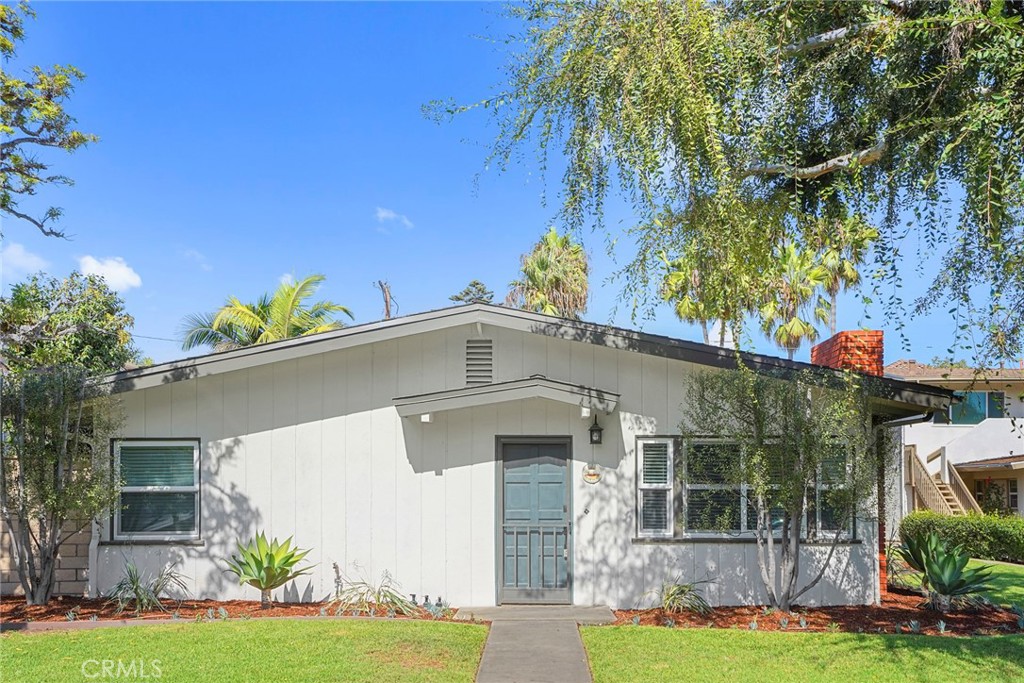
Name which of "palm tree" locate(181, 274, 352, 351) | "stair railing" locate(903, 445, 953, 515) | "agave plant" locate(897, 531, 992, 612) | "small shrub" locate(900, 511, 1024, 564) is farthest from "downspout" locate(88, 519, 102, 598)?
"stair railing" locate(903, 445, 953, 515)

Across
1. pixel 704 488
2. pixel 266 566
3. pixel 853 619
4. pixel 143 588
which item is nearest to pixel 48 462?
pixel 143 588

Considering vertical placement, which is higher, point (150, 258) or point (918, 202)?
point (150, 258)

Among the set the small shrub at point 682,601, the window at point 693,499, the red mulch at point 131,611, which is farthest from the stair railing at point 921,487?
the red mulch at point 131,611

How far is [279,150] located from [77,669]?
641 inches

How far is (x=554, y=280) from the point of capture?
24344 millimetres

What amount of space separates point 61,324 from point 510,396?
8.01m

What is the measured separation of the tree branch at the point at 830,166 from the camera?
6926 mm

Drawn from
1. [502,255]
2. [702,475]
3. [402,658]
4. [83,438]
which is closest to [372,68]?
[502,255]

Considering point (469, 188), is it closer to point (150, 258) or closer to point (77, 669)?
point (77, 669)

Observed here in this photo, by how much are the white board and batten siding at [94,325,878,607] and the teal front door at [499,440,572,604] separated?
0.16 metres

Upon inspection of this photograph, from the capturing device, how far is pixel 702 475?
9.53 m

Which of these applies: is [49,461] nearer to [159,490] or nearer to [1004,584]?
[159,490]

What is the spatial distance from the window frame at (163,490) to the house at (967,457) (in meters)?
20.1

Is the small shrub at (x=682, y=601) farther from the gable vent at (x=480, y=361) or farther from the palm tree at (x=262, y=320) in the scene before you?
the palm tree at (x=262, y=320)
